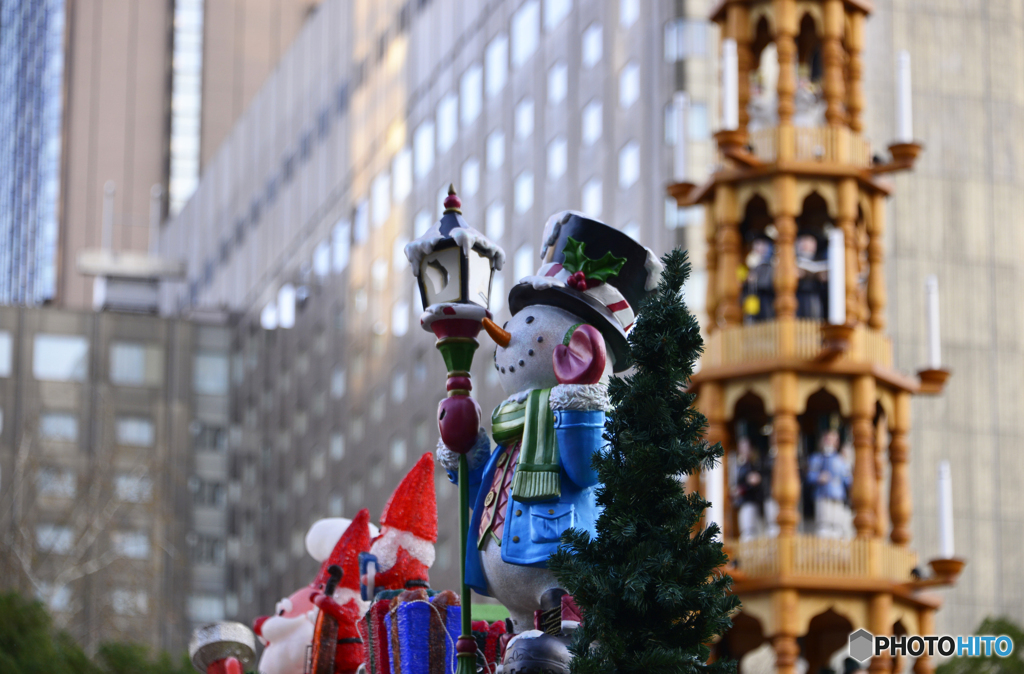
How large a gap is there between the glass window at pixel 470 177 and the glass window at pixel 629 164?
849 cm

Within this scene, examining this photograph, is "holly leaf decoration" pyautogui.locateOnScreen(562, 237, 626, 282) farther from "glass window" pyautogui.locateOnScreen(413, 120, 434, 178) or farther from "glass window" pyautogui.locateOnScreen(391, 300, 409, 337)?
"glass window" pyautogui.locateOnScreen(391, 300, 409, 337)

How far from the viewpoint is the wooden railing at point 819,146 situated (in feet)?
78.7

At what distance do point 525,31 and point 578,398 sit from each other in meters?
36.8

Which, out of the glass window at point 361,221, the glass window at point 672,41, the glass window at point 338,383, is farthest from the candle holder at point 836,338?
the glass window at point 338,383

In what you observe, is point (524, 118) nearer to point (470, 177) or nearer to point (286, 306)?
point (470, 177)

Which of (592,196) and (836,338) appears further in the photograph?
(592,196)

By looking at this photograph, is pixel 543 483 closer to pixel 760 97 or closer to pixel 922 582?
pixel 922 582

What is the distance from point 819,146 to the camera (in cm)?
2405

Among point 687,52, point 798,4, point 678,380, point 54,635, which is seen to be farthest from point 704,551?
point 687,52

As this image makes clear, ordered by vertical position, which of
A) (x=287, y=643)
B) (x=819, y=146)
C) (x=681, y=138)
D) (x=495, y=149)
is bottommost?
(x=287, y=643)

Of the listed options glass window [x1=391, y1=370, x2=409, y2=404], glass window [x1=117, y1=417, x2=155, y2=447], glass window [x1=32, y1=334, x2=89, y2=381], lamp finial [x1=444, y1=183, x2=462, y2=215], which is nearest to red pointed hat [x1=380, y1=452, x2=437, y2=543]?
lamp finial [x1=444, y1=183, x2=462, y2=215]

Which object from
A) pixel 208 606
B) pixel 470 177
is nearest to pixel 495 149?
pixel 470 177

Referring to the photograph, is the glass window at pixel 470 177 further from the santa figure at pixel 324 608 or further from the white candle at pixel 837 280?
the santa figure at pixel 324 608

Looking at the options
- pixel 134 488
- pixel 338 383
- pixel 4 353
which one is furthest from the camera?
pixel 4 353
